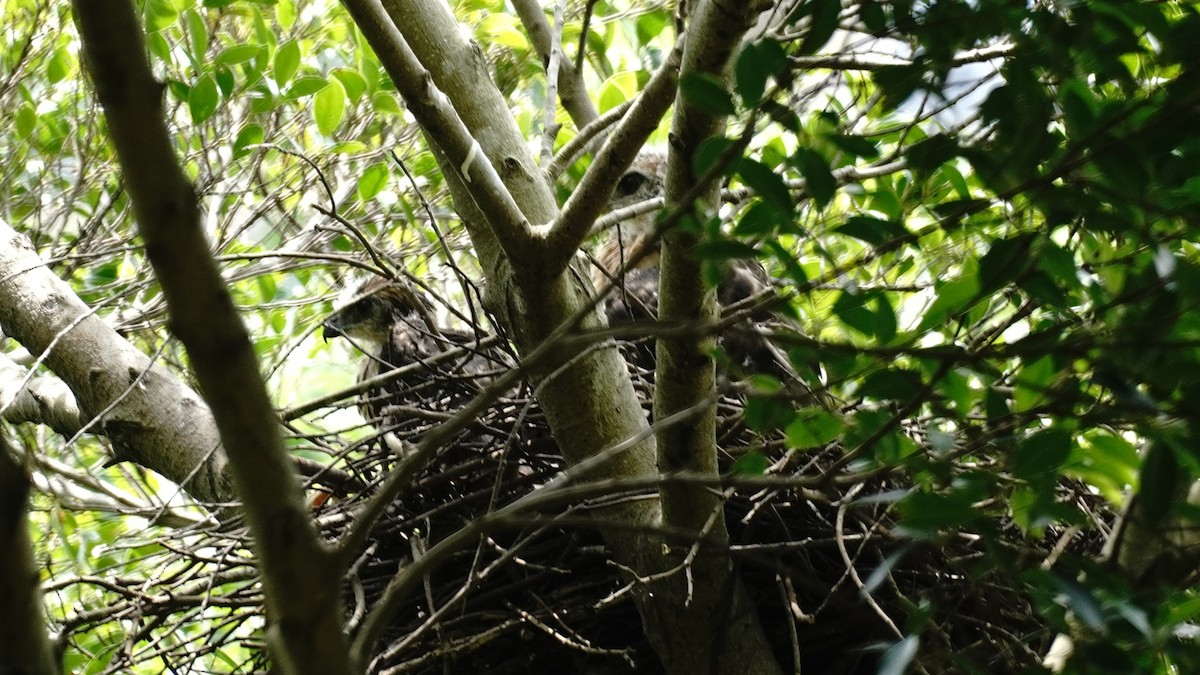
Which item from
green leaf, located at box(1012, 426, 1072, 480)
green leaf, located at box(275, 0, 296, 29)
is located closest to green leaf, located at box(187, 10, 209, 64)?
green leaf, located at box(275, 0, 296, 29)

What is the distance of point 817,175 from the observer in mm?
1019

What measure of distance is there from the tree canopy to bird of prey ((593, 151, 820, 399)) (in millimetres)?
76

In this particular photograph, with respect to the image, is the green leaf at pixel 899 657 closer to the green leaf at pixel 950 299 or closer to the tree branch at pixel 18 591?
the green leaf at pixel 950 299

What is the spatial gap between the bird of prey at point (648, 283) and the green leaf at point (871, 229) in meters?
0.82

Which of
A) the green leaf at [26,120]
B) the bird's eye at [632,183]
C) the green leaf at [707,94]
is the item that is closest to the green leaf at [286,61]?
the green leaf at [26,120]

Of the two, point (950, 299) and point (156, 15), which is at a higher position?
point (156, 15)

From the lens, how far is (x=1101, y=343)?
3.08ft

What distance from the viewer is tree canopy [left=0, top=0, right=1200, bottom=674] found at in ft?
2.94

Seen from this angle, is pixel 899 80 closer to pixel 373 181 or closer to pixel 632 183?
pixel 373 181

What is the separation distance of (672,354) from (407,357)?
84.4 inches

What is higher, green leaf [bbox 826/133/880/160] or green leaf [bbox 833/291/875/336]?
green leaf [bbox 826/133/880/160]

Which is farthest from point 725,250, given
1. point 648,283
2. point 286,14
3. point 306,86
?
point 286,14

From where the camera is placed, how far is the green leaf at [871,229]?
1.05 metres

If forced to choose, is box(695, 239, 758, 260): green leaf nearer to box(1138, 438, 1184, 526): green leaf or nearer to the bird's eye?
box(1138, 438, 1184, 526): green leaf
